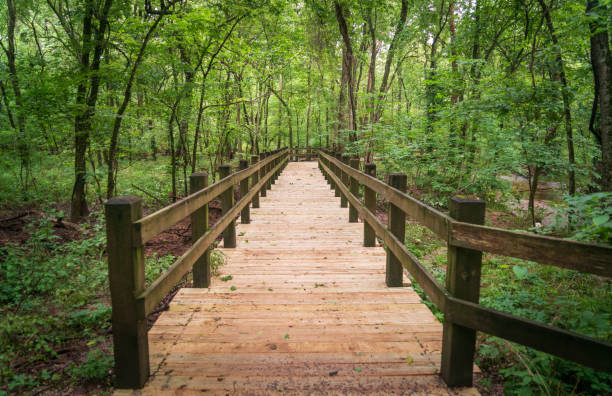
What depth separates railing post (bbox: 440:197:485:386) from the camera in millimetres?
1957

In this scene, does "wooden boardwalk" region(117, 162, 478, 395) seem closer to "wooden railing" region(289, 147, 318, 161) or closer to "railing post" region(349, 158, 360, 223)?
"railing post" region(349, 158, 360, 223)

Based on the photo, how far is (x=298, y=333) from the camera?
8.80ft

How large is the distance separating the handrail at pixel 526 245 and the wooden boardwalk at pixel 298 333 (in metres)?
0.95

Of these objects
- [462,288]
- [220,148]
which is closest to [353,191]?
[462,288]

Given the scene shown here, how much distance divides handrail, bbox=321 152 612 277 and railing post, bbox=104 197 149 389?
1.92 metres

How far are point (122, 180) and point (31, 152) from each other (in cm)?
281

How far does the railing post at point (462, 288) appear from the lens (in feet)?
6.42

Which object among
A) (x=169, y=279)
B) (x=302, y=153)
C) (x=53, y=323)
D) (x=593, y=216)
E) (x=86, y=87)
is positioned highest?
(x=86, y=87)

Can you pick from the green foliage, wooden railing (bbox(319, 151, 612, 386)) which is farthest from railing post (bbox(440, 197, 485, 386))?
the green foliage

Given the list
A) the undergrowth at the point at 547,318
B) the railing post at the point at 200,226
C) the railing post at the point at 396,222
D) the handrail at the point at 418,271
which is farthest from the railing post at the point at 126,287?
the undergrowth at the point at 547,318

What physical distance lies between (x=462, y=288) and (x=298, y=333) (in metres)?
1.35

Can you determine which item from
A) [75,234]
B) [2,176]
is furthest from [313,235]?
[2,176]

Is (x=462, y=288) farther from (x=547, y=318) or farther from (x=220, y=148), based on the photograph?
(x=220, y=148)

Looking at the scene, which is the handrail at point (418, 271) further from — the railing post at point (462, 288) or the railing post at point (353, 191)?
the railing post at point (353, 191)
